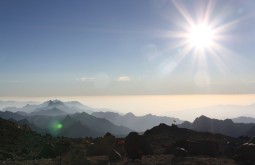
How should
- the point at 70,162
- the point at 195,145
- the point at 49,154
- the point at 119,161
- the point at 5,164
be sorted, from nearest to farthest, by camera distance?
the point at 70,162 < the point at 5,164 < the point at 119,161 < the point at 195,145 < the point at 49,154

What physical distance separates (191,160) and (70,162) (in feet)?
39.9

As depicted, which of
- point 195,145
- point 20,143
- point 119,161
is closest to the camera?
point 119,161

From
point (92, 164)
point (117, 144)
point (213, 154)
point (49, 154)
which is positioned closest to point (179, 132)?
point (117, 144)

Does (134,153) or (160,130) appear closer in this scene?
(134,153)

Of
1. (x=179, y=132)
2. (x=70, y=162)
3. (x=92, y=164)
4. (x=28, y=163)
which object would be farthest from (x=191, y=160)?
(x=179, y=132)

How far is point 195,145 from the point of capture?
36812 millimetres

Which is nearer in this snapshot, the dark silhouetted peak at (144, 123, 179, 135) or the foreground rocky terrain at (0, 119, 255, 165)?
the foreground rocky terrain at (0, 119, 255, 165)

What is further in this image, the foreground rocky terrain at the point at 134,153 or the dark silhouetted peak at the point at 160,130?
the dark silhouetted peak at the point at 160,130

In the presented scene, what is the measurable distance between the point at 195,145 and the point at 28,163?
19349mm

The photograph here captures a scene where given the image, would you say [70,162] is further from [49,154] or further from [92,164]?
[49,154]

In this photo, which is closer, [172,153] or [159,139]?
[172,153]

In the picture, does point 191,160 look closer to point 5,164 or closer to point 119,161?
point 119,161

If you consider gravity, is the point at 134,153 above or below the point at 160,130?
below

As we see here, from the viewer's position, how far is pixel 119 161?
32906mm
